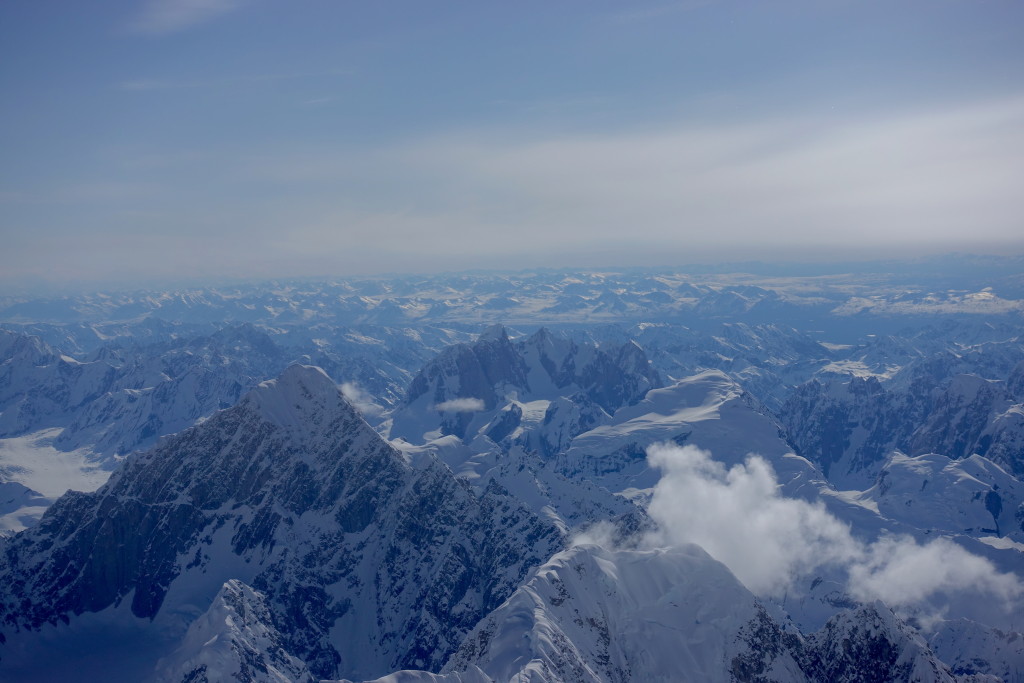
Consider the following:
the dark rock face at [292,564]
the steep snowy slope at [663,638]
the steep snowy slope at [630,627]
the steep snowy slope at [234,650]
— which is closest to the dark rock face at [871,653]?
the steep snowy slope at [663,638]

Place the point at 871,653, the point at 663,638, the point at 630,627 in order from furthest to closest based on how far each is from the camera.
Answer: the point at 630,627 → the point at 663,638 → the point at 871,653

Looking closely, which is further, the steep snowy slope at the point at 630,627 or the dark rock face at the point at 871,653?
the steep snowy slope at the point at 630,627

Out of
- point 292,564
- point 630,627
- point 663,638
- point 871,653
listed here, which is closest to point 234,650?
point 292,564

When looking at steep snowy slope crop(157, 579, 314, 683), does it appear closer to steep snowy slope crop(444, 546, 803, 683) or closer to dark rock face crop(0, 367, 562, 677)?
dark rock face crop(0, 367, 562, 677)

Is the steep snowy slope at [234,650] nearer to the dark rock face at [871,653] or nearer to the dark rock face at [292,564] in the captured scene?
the dark rock face at [292,564]

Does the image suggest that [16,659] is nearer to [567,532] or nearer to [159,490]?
[159,490]

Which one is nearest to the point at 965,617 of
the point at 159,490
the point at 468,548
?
the point at 468,548

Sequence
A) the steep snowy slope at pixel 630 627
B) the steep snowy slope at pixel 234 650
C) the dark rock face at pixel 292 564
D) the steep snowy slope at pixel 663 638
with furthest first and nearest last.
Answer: the dark rock face at pixel 292 564 < the steep snowy slope at pixel 234 650 < the steep snowy slope at pixel 630 627 < the steep snowy slope at pixel 663 638

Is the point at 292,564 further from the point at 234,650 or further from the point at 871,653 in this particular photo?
the point at 871,653

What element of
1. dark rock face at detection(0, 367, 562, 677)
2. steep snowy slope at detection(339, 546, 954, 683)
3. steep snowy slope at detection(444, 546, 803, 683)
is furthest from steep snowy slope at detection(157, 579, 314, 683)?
steep snowy slope at detection(444, 546, 803, 683)

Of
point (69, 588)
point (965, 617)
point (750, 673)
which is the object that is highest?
point (750, 673)

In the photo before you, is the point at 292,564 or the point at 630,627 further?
the point at 292,564
